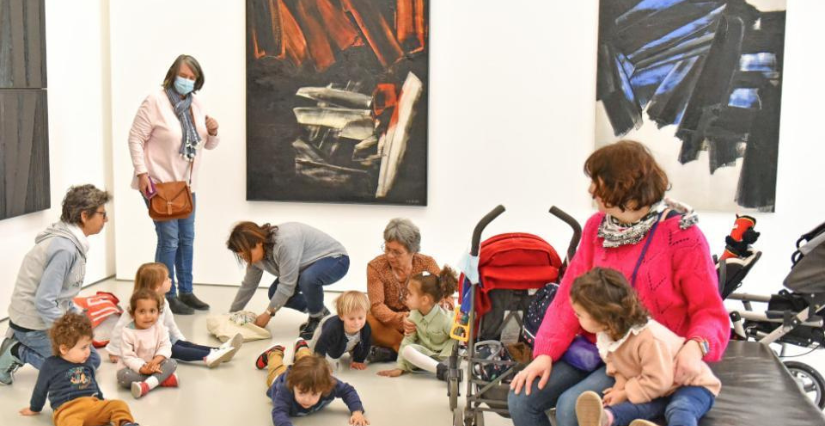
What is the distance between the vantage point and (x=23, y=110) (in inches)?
250

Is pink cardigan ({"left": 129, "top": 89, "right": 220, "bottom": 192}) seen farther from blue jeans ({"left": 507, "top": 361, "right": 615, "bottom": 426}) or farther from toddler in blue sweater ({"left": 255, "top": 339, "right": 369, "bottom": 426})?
blue jeans ({"left": 507, "top": 361, "right": 615, "bottom": 426})

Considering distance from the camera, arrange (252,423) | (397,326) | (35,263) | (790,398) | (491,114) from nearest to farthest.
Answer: (790,398) → (252,423) → (35,263) → (397,326) → (491,114)

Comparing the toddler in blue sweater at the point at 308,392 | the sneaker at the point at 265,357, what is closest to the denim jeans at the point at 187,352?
the sneaker at the point at 265,357

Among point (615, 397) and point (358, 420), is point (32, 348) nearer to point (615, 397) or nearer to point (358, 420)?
Result: point (358, 420)

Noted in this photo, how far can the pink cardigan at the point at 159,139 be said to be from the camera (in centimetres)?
658

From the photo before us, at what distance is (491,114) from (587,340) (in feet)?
11.8

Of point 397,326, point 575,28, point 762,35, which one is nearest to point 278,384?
point 397,326

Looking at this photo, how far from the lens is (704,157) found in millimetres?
6848

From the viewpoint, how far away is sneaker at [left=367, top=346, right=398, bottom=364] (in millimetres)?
5574

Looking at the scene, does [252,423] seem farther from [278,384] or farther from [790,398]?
[790,398]

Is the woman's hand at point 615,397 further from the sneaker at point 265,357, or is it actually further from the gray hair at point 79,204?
the gray hair at point 79,204

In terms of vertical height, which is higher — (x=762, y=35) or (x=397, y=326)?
(x=762, y=35)

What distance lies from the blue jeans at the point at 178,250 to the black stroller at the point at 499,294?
289 cm

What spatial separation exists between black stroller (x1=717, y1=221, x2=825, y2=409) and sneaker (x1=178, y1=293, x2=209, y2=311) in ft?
11.6
